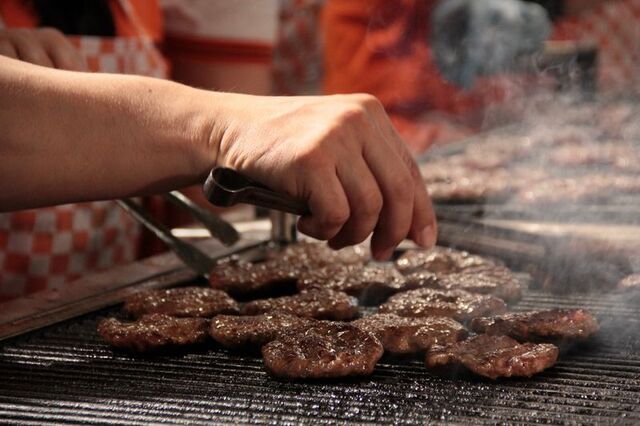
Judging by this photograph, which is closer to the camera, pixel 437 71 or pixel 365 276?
pixel 365 276

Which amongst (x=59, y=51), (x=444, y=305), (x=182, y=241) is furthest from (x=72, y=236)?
(x=444, y=305)

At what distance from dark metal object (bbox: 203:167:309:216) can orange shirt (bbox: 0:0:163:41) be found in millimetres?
2316

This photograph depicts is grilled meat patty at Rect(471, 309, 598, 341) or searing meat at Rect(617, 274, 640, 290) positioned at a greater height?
grilled meat patty at Rect(471, 309, 598, 341)

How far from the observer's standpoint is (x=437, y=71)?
383 inches

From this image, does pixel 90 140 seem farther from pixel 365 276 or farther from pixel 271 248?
pixel 271 248

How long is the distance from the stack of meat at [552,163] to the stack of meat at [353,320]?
1571 millimetres

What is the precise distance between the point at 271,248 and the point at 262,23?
8.20 feet

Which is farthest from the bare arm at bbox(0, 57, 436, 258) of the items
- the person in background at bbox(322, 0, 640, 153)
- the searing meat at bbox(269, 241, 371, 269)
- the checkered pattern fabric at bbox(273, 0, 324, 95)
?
the checkered pattern fabric at bbox(273, 0, 324, 95)

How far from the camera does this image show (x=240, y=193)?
2000mm

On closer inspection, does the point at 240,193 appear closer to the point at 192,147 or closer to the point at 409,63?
the point at 192,147

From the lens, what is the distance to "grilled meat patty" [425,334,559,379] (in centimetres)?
194

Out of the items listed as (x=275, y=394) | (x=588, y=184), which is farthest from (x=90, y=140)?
(x=588, y=184)

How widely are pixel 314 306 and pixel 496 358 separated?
0.63 metres

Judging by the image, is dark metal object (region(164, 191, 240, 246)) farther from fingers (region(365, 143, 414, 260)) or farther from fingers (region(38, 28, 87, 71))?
fingers (region(365, 143, 414, 260))
